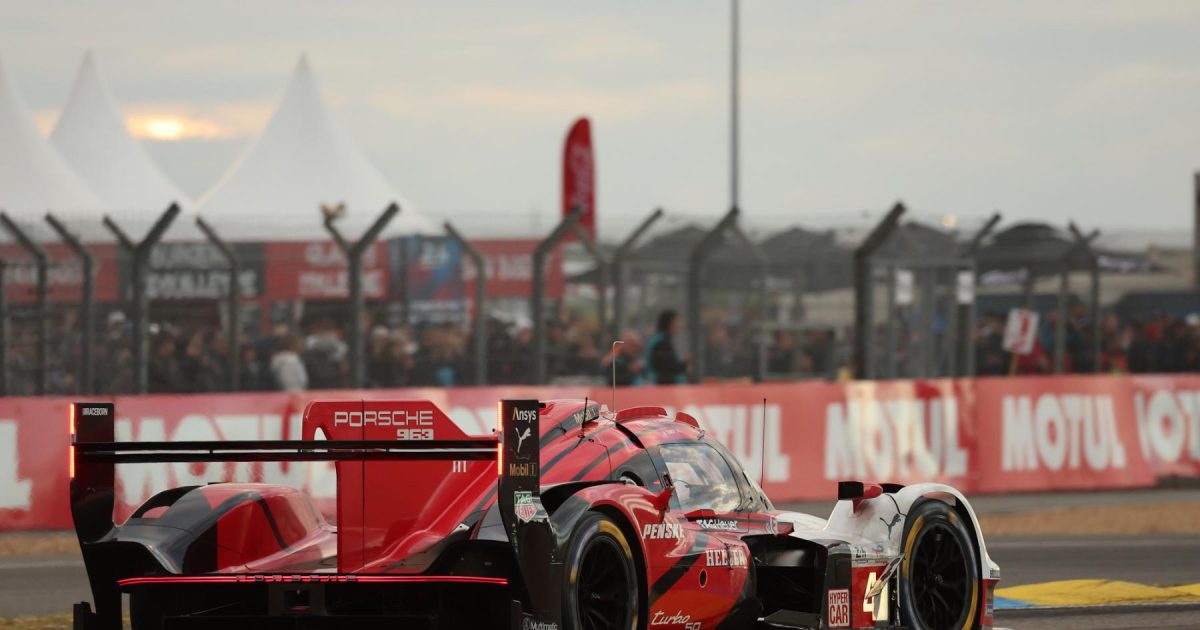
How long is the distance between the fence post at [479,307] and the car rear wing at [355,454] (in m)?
10.2

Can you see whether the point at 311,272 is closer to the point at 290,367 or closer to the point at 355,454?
the point at 290,367

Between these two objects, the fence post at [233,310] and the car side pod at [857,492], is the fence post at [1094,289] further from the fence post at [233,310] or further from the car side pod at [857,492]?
the car side pod at [857,492]

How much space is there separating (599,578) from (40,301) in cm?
1072

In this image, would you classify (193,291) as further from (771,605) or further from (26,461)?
(771,605)

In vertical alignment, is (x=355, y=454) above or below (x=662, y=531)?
above

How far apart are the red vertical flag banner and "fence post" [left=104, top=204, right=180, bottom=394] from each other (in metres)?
11.3

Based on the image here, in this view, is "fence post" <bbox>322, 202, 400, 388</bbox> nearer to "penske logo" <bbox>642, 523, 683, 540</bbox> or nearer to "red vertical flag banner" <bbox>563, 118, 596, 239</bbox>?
"penske logo" <bbox>642, 523, 683, 540</bbox>

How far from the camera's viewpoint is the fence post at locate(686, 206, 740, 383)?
18.3 m

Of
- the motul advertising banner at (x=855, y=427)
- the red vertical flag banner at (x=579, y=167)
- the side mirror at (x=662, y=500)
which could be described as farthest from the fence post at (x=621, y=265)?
the side mirror at (x=662, y=500)

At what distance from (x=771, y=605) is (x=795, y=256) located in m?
11.1

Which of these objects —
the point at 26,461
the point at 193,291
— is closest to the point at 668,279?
the point at 193,291

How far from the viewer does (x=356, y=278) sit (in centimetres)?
1711

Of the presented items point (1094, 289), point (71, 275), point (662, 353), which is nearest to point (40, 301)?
point (71, 275)

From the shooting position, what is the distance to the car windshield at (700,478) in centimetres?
798
